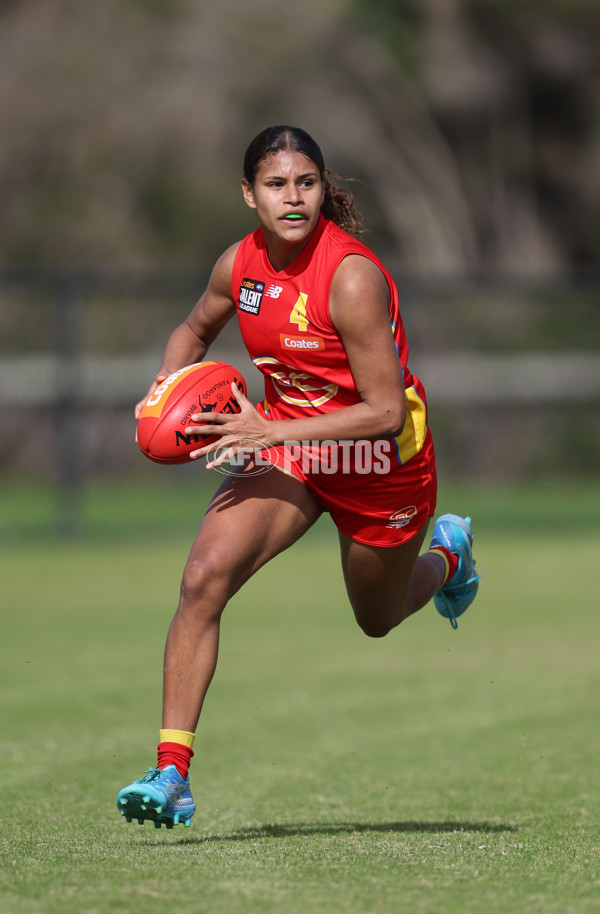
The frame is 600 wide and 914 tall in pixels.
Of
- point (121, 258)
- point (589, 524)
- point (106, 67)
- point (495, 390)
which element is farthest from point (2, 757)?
point (106, 67)

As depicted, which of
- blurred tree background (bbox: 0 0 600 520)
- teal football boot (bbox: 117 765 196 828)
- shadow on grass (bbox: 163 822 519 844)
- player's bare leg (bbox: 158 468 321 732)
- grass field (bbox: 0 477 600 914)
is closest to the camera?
grass field (bbox: 0 477 600 914)

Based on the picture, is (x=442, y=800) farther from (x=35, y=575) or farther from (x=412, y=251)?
(x=412, y=251)

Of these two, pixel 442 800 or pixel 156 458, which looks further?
pixel 442 800

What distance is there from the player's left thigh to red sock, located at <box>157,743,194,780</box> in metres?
1.12

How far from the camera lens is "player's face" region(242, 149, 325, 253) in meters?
4.82

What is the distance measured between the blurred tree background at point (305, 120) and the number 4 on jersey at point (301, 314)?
27827mm

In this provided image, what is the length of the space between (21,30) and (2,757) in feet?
97.9

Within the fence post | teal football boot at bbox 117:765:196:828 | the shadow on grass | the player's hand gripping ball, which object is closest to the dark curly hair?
the player's hand gripping ball

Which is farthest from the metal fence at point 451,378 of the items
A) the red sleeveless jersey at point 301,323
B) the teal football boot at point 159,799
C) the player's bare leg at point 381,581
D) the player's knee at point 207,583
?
the teal football boot at point 159,799

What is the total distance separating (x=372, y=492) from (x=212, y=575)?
0.86 m

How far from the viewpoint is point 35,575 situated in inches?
537

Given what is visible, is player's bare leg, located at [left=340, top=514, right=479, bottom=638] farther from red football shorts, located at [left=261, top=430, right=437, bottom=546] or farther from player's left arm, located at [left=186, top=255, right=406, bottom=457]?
player's left arm, located at [left=186, top=255, right=406, bottom=457]

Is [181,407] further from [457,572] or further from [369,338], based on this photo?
[457,572]

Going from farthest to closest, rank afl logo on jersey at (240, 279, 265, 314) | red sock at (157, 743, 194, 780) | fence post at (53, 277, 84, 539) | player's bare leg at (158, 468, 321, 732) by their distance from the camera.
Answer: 1. fence post at (53, 277, 84, 539)
2. afl logo on jersey at (240, 279, 265, 314)
3. player's bare leg at (158, 468, 321, 732)
4. red sock at (157, 743, 194, 780)
